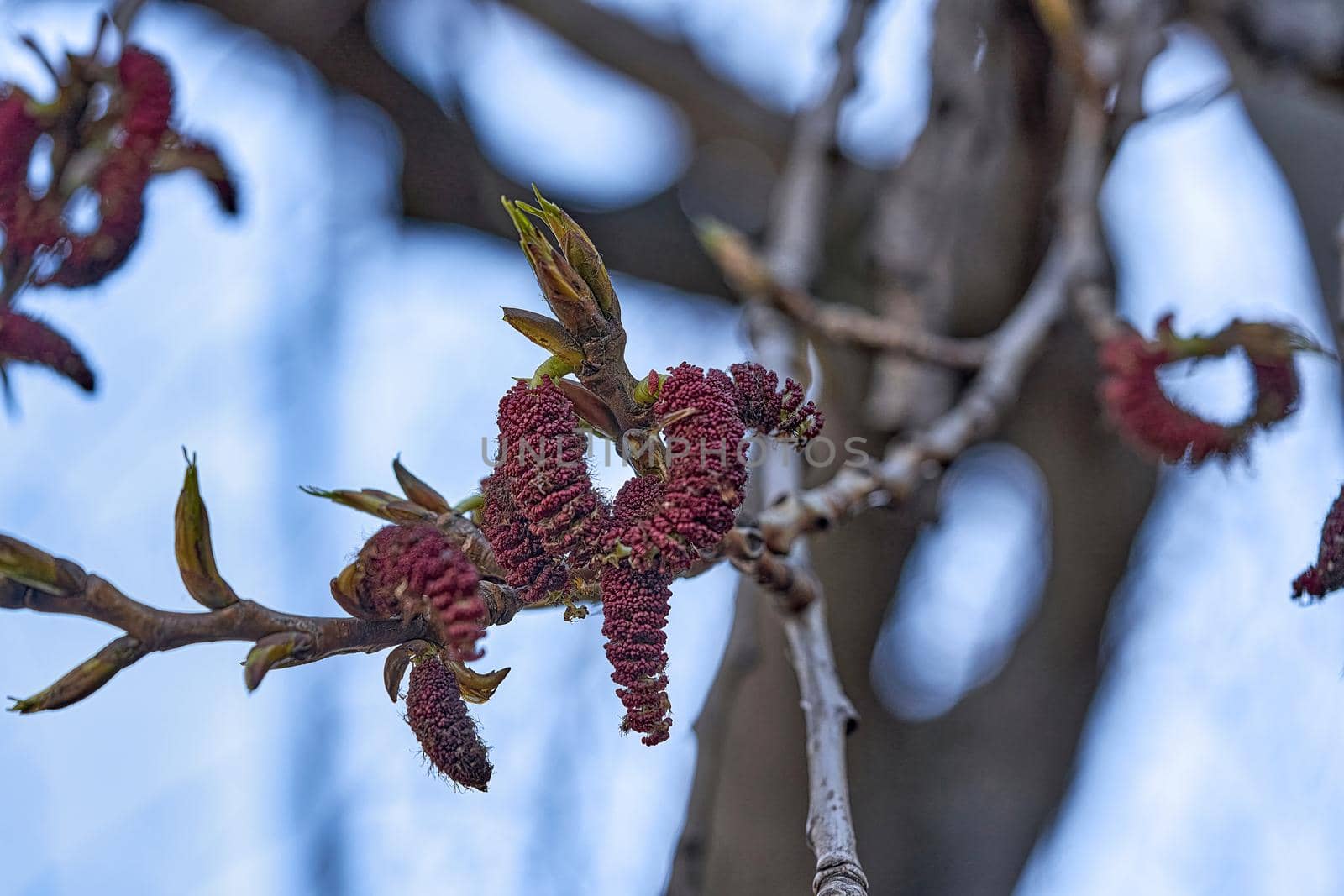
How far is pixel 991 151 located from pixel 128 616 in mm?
1771

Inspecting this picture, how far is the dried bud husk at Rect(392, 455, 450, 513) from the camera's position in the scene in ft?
2.63

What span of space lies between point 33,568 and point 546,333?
0.97ft

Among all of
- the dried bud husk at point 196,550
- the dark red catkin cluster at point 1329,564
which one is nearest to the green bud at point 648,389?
the dried bud husk at point 196,550

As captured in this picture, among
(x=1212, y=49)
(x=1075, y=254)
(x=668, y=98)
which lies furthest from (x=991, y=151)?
(x=668, y=98)

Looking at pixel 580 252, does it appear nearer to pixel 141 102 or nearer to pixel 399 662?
pixel 399 662

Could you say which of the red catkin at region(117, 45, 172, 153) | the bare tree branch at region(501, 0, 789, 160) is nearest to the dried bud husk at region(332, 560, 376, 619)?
the red catkin at region(117, 45, 172, 153)

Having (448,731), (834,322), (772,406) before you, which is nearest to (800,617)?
(772,406)

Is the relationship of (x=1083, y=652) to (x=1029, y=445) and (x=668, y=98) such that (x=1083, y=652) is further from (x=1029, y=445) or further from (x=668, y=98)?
(x=668, y=98)

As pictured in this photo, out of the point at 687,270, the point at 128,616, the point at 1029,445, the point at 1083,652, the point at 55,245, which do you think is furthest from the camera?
the point at 687,270

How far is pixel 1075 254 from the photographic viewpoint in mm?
1817

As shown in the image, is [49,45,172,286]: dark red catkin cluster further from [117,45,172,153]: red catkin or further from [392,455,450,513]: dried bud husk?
[392,455,450,513]: dried bud husk

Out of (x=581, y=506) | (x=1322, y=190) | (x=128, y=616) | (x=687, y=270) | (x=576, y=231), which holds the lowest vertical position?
(x=128, y=616)

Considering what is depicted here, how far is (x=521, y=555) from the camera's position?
68 centimetres

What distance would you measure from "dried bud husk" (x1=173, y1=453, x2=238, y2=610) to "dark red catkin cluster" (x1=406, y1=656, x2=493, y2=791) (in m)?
0.12
